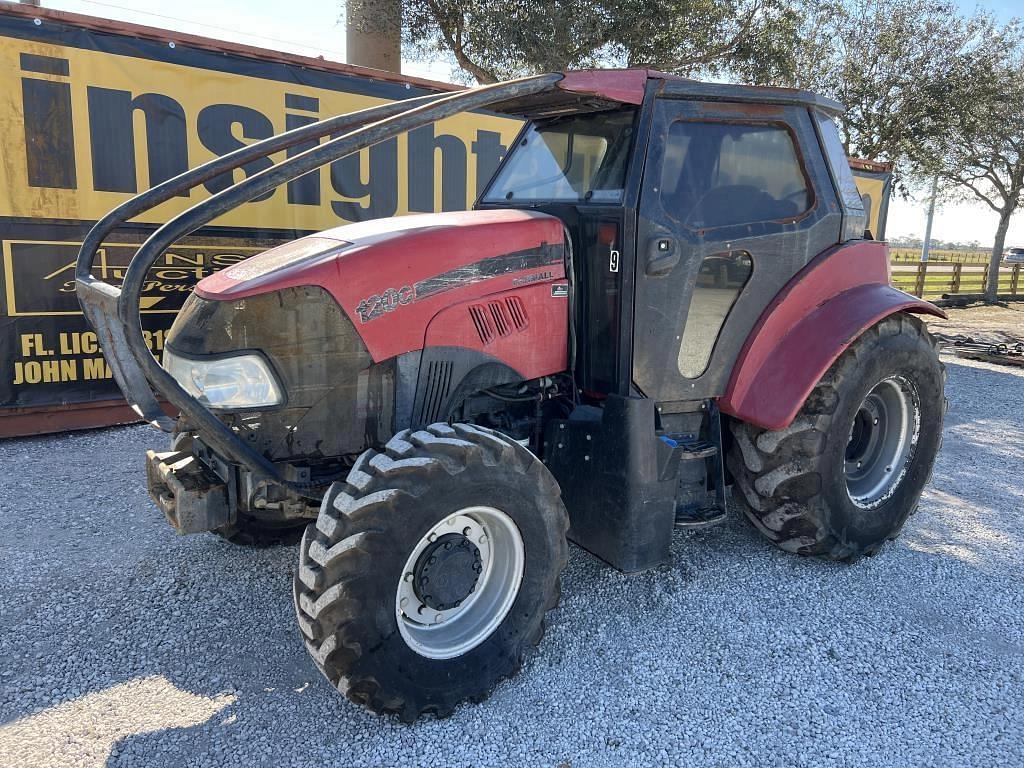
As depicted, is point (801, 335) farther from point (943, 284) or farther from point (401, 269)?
point (943, 284)

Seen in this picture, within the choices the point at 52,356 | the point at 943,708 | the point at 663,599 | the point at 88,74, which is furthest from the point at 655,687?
the point at 88,74

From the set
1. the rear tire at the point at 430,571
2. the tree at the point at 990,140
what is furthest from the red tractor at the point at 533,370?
the tree at the point at 990,140

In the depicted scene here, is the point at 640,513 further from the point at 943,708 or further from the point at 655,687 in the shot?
the point at 943,708

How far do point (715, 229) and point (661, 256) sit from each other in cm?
37

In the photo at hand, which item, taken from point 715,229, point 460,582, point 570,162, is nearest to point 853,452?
point 715,229

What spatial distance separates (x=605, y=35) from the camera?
11.3 meters

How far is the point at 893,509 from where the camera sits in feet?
13.5

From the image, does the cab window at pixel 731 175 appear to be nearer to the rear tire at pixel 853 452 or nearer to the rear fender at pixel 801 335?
the rear fender at pixel 801 335

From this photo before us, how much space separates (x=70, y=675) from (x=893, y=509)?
3912 millimetres

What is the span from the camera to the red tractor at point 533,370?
103 inches

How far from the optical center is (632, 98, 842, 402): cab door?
3.31 metres

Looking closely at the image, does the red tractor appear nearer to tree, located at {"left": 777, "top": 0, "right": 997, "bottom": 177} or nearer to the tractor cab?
the tractor cab

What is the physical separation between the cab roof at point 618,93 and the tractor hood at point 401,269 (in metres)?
0.57

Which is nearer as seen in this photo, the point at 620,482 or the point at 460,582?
the point at 460,582
